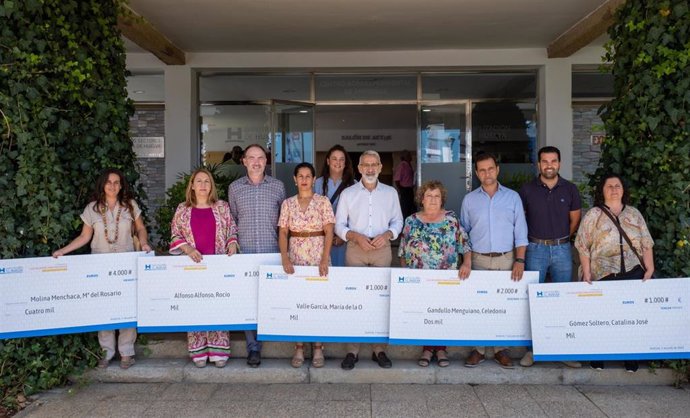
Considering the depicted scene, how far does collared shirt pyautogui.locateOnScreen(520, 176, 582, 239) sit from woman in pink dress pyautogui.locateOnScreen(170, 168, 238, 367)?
2.36 meters

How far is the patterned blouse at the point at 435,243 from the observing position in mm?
4203

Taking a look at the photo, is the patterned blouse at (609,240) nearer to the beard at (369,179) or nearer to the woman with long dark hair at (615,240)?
the woman with long dark hair at (615,240)

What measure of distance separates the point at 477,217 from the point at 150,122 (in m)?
7.25

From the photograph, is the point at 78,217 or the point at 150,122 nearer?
the point at 78,217

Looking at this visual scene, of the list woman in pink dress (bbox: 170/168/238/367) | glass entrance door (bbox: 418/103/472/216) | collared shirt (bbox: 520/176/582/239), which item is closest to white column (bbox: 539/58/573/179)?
glass entrance door (bbox: 418/103/472/216)

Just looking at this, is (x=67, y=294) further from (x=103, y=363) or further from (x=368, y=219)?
(x=368, y=219)

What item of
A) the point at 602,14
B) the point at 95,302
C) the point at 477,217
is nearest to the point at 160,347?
the point at 95,302

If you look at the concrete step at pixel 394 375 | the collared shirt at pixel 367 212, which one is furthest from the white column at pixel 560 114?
the collared shirt at pixel 367 212

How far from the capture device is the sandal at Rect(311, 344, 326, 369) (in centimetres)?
432

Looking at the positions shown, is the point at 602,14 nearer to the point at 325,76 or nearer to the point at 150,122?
the point at 325,76

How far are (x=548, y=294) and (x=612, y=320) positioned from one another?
0.51 meters

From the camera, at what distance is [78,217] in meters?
4.31

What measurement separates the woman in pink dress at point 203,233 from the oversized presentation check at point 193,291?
10 cm

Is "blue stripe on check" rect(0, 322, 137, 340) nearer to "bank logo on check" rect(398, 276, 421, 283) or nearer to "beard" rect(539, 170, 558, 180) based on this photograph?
"bank logo on check" rect(398, 276, 421, 283)
